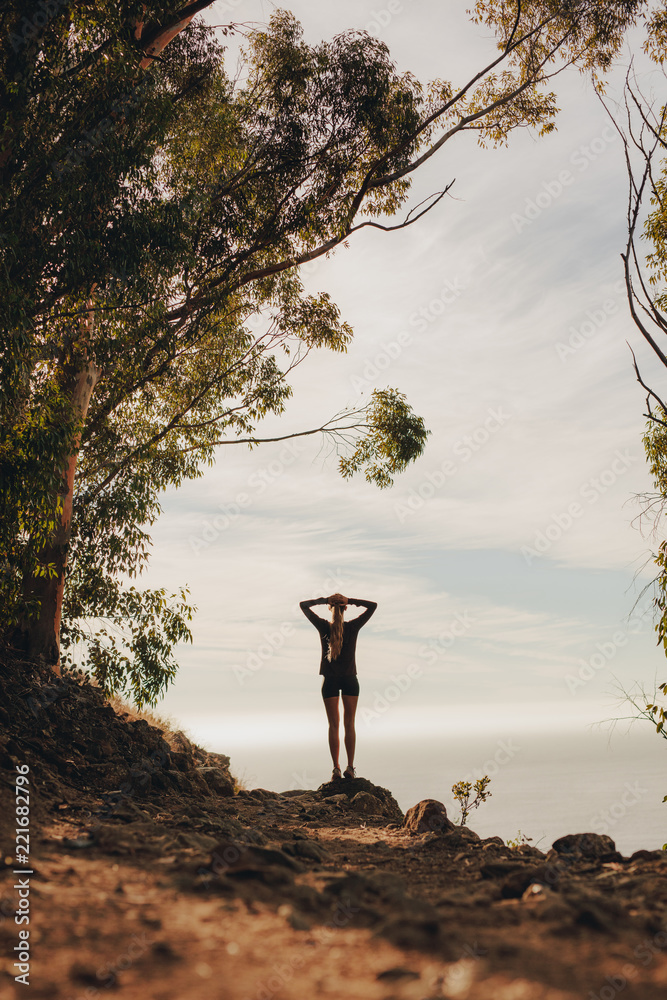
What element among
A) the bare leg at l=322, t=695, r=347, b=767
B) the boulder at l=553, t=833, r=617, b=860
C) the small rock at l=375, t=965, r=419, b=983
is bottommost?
the boulder at l=553, t=833, r=617, b=860

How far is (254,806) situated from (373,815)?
5.32ft

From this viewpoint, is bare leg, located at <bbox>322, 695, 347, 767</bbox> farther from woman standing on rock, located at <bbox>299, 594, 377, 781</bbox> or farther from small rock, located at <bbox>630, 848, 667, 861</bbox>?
small rock, located at <bbox>630, 848, 667, 861</bbox>

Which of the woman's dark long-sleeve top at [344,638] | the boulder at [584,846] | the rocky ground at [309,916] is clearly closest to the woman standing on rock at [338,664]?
the woman's dark long-sleeve top at [344,638]

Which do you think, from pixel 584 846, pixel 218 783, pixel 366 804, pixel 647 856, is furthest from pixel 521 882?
pixel 218 783

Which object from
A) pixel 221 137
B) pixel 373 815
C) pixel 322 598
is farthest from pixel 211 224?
pixel 373 815

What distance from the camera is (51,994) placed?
8.41 ft

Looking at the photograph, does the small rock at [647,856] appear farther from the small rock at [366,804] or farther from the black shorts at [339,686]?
the black shorts at [339,686]

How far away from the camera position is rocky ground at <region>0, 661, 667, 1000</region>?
2631 mm

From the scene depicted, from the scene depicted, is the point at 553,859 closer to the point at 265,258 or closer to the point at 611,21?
the point at 265,258

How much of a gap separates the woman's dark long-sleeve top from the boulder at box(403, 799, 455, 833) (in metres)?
2.03

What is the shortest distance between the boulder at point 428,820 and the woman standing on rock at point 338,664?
151 cm

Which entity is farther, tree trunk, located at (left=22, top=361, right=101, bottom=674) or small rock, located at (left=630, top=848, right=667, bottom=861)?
tree trunk, located at (left=22, top=361, right=101, bottom=674)

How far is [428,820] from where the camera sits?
772cm

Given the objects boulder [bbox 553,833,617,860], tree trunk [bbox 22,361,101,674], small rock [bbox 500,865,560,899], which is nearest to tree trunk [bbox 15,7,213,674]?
tree trunk [bbox 22,361,101,674]
